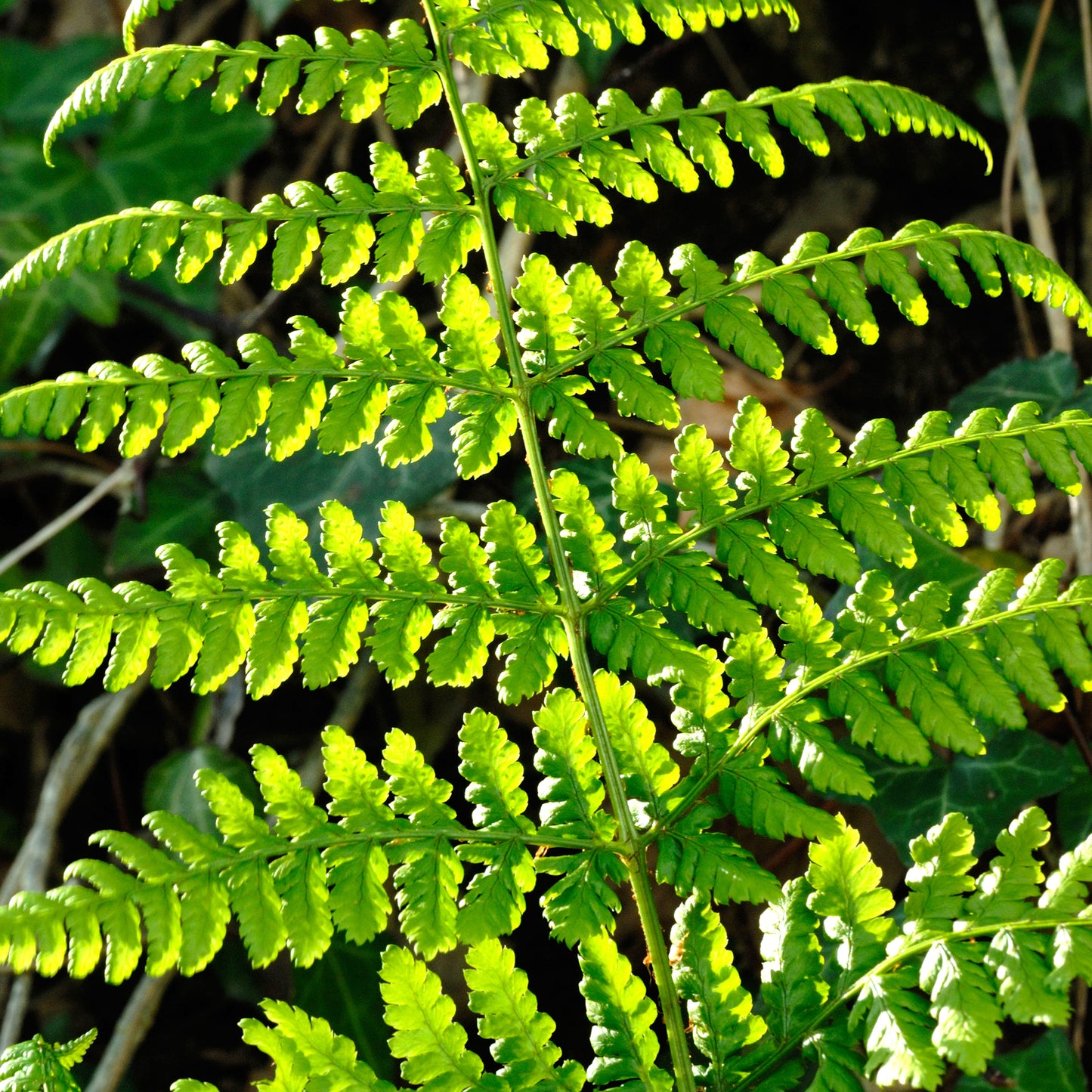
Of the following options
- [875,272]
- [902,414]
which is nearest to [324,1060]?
[875,272]

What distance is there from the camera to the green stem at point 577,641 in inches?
54.5

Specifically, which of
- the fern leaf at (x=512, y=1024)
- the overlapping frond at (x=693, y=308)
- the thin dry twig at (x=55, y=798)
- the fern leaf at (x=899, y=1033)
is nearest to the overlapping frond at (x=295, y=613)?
the overlapping frond at (x=693, y=308)

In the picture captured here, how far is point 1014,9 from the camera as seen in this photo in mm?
3264

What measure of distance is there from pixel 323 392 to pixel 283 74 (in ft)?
1.44

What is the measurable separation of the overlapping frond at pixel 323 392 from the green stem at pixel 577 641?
3 cm

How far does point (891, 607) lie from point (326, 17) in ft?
10.4

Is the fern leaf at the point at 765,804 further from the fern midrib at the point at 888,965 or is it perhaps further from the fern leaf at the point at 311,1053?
the fern leaf at the point at 311,1053

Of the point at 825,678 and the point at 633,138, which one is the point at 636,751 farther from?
the point at 633,138

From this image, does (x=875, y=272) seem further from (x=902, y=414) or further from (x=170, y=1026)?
(x=170, y=1026)

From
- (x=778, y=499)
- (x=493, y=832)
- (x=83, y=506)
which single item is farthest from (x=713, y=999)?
(x=83, y=506)

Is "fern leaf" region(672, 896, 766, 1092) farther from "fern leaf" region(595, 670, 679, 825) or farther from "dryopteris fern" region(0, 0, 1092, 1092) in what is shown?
"fern leaf" region(595, 670, 679, 825)

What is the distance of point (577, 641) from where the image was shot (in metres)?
1.44

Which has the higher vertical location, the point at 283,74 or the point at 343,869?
the point at 283,74

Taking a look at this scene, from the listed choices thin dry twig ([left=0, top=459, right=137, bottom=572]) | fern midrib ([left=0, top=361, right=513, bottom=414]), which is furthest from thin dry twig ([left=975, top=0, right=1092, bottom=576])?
thin dry twig ([left=0, top=459, right=137, bottom=572])
